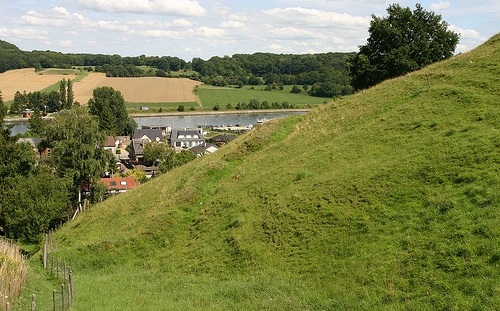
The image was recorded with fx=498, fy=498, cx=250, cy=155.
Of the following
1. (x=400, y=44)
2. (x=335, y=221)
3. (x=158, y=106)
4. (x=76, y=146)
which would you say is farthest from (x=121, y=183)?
(x=158, y=106)

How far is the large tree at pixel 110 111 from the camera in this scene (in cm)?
12888

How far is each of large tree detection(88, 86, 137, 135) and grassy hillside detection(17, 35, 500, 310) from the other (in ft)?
329

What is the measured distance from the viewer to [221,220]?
23.6 meters

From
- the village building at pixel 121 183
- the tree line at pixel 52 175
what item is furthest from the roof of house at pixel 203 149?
the tree line at pixel 52 175

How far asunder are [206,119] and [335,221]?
6063 inches

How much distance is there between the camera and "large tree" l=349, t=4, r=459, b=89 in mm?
48375

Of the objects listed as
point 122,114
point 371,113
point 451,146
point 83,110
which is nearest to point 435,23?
point 371,113

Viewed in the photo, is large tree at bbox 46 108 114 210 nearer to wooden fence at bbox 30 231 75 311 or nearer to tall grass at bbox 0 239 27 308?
wooden fence at bbox 30 231 75 311

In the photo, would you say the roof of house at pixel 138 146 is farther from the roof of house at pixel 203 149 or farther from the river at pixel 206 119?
the river at pixel 206 119

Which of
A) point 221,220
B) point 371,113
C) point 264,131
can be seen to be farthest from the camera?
point 264,131

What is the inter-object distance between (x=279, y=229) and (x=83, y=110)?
112 ft

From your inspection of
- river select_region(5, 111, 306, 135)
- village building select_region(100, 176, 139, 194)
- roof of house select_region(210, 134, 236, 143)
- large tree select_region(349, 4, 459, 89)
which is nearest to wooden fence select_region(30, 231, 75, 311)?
large tree select_region(349, 4, 459, 89)

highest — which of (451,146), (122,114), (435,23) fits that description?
(435,23)

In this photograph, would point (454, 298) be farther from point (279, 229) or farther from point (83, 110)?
point (83, 110)
